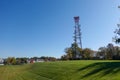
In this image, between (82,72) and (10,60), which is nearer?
(82,72)

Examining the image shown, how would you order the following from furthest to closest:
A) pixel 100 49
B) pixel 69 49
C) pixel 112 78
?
pixel 100 49 → pixel 69 49 → pixel 112 78

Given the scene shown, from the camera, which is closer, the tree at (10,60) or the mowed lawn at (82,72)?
the mowed lawn at (82,72)

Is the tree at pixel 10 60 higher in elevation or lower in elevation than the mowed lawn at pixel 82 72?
higher

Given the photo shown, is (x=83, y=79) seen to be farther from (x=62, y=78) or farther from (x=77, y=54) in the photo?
(x=77, y=54)

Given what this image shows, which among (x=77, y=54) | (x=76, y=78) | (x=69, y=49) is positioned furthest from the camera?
(x=69, y=49)

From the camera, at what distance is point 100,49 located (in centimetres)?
16462

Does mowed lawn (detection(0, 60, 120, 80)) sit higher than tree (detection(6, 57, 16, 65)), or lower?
lower

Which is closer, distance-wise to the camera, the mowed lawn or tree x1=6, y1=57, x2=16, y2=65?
the mowed lawn

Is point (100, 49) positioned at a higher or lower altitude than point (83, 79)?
higher

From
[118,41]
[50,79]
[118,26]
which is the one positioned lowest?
[50,79]

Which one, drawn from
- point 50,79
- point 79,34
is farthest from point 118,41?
point 79,34

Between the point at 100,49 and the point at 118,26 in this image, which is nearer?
the point at 118,26

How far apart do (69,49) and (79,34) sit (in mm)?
26809

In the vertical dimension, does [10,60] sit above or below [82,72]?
above
